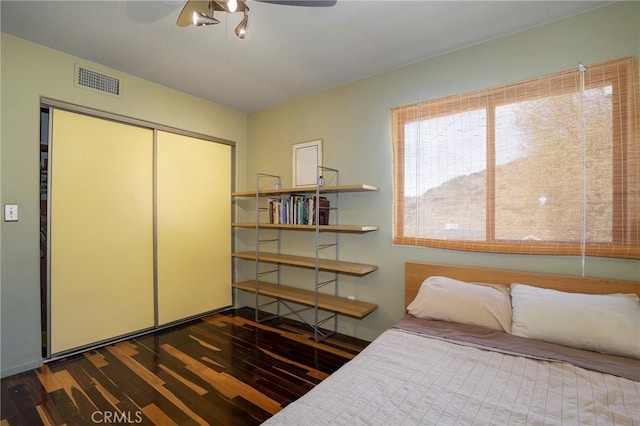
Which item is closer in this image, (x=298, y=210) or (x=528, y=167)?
(x=528, y=167)

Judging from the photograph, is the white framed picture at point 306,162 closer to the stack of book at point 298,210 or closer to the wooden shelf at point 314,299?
the stack of book at point 298,210

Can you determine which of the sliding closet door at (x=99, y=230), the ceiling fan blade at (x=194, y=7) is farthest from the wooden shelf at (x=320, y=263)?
the ceiling fan blade at (x=194, y=7)

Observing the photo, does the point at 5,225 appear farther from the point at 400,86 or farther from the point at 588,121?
the point at 588,121

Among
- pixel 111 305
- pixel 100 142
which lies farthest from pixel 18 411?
pixel 100 142

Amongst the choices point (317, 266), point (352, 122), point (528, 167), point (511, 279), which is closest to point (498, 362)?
A: point (511, 279)

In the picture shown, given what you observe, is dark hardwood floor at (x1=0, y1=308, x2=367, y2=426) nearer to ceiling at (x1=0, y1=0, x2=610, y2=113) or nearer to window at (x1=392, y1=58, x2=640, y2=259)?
window at (x1=392, y1=58, x2=640, y2=259)

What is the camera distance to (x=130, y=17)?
192 centimetres

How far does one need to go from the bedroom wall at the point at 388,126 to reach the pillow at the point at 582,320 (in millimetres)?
295

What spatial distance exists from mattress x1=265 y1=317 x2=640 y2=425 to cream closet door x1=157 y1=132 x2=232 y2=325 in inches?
94.7

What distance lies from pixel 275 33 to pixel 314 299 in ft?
7.53

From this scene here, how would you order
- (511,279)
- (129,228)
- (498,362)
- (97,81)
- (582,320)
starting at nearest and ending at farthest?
(498,362) < (582,320) < (511,279) < (97,81) < (129,228)

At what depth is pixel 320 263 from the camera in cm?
281

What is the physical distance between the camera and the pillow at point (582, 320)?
1447 mm

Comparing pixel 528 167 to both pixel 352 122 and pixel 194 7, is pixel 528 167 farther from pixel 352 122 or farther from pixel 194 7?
pixel 194 7
